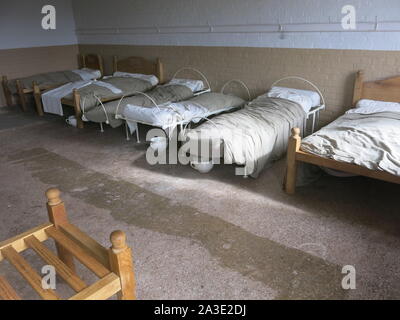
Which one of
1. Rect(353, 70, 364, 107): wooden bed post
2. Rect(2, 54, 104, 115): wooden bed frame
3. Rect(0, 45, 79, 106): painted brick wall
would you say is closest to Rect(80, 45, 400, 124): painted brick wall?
Rect(353, 70, 364, 107): wooden bed post

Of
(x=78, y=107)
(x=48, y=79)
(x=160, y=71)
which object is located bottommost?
(x=78, y=107)

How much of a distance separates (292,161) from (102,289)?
179cm

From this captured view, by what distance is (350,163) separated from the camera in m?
2.37

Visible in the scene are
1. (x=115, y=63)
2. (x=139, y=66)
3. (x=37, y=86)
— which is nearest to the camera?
(x=37, y=86)

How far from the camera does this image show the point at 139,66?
5.40 m

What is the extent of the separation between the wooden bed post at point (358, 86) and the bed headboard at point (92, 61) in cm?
434

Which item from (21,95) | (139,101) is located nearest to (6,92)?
(21,95)

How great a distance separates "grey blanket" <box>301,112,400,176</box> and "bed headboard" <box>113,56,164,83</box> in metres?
3.07

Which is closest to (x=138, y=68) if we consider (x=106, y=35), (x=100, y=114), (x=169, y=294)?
(x=106, y=35)

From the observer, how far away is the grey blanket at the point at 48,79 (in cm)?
553

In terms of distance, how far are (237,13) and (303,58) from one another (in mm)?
994

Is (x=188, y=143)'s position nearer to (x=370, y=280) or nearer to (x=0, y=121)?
(x=370, y=280)

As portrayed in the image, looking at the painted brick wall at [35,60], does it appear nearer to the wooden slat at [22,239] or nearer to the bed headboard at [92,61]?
the bed headboard at [92,61]

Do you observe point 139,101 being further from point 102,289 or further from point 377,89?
point 102,289
